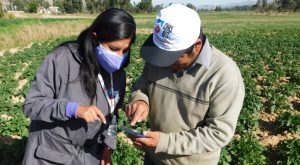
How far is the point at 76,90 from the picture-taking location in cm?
300

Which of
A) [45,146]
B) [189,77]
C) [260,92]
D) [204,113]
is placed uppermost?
[189,77]

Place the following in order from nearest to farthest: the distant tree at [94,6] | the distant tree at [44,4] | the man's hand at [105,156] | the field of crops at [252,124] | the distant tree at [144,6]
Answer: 1. the man's hand at [105,156]
2. the field of crops at [252,124]
3. the distant tree at [94,6]
4. the distant tree at [144,6]
5. the distant tree at [44,4]

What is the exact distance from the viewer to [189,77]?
8.73 ft

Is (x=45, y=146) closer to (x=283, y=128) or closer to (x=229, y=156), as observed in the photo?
(x=229, y=156)

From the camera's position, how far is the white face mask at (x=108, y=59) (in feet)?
10.00

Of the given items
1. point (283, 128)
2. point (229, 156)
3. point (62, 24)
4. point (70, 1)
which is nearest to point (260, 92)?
point (283, 128)

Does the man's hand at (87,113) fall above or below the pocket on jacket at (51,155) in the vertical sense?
above

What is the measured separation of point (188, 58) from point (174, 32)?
0.82 ft

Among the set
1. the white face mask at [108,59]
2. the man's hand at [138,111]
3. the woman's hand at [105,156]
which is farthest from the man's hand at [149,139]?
the woman's hand at [105,156]

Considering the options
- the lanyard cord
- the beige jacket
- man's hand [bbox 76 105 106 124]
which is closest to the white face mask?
the lanyard cord

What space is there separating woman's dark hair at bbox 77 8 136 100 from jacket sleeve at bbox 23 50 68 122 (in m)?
0.17

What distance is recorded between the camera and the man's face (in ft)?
8.36

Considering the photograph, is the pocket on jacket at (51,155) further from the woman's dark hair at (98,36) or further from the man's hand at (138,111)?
the man's hand at (138,111)

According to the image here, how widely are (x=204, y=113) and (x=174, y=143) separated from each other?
0.96 ft
